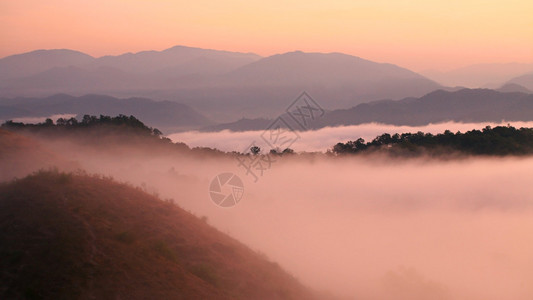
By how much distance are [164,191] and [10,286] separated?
4001 cm

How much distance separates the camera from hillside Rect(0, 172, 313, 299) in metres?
16.4

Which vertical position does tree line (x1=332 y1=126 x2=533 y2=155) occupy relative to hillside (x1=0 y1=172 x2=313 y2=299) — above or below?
above

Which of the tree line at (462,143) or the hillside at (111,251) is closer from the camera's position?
the hillside at (111,251)

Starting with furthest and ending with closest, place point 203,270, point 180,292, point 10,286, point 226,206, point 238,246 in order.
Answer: point 226,206
point 238,246
point 203,270
point 180,292
point 10,286

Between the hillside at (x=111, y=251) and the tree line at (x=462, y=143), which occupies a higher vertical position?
the tree line at (x=462, y=143)

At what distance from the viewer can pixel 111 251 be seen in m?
18.3

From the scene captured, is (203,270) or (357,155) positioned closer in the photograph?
(203,270)

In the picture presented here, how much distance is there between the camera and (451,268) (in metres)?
53.7

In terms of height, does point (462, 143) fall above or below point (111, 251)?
above

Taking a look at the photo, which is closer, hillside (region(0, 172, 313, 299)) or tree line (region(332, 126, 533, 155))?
hillside (region(0, 172, 313, 299))

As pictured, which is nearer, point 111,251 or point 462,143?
point 111,251

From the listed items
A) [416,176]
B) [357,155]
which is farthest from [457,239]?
[357,155]

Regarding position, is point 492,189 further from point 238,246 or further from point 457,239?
point 238,246

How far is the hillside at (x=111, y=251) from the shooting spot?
53.8 ft
